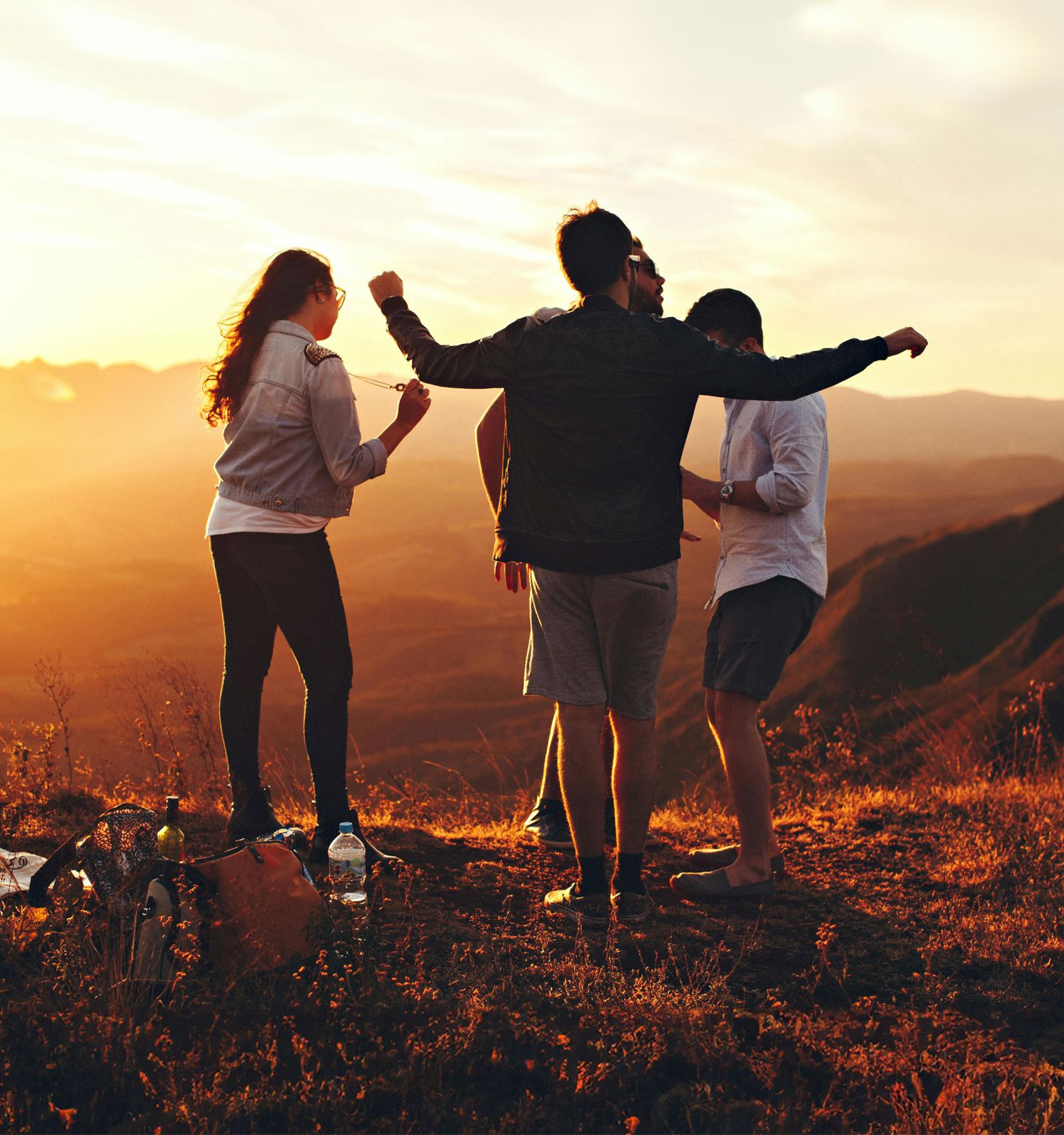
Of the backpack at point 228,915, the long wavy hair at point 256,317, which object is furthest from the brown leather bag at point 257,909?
the long wavy hair at point 256,317

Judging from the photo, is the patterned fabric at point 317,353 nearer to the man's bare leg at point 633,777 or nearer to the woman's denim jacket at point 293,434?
the woman's denim jacket at point 293,434

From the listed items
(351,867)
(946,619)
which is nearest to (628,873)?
(351,867)

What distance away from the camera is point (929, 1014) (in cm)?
288

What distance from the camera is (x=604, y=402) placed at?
3.11m

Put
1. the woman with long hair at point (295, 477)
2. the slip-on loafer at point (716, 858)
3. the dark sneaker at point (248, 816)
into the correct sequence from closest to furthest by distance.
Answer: the woman with long hair at point (295, 477), the dark sneaker at point (248, 816), the slip-on loafer at point (716, 858)

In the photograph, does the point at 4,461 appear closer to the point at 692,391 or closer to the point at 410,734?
the point at 410,734

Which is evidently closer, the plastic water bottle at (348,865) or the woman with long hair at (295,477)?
the plastic water bottle at (348,865)

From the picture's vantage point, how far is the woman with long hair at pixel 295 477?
3562 millimetres

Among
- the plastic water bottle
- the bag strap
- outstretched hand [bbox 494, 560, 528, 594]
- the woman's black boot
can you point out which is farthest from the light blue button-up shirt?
the bag strap

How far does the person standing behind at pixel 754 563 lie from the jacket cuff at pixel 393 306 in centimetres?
98

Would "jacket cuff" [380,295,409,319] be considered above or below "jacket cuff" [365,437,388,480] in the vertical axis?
above

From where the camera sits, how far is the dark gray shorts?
3592 millimetres

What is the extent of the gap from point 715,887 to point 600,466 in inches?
62.3

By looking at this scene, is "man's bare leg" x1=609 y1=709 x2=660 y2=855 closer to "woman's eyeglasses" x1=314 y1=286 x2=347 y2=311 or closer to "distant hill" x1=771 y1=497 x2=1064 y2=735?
"woman's eyeglasses" x1=314 y1=286 x2=347 y2=311
